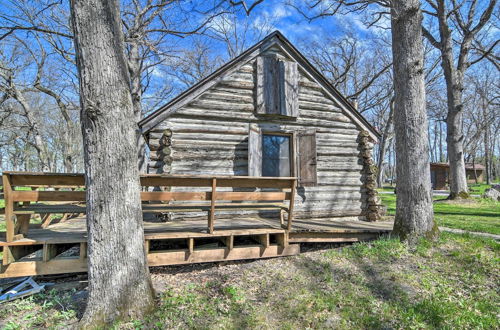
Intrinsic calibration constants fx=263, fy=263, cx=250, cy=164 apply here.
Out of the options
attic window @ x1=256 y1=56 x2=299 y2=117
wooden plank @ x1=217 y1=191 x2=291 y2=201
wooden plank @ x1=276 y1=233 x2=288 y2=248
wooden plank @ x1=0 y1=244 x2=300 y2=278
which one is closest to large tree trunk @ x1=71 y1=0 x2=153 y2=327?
wooden plank @ x1=0 y1=244 x2=300 y2=278

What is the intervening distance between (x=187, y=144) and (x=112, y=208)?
3.77m

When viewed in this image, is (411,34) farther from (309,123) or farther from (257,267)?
(257,267)

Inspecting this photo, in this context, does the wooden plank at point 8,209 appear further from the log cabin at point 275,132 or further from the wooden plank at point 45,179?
the log cabin at point 275,132

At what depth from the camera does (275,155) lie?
784cm

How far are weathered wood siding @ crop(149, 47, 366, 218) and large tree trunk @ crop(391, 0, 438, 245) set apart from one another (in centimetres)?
264

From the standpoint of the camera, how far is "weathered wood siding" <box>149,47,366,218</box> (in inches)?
270

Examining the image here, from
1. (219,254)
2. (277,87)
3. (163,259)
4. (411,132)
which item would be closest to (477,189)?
(411,132)

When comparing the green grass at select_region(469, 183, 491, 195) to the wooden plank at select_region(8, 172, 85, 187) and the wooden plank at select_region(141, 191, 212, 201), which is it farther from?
the wooden plank at select_region(8, 172, 85, 187)

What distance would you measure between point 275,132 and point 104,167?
519 cm

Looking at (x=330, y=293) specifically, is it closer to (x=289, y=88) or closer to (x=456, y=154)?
(x=289, y=88)

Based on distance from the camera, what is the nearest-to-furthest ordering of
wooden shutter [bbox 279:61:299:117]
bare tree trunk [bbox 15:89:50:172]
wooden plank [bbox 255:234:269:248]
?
wooden plank [bbox 255:234:269:248], wooden shutter [bbox 279:61:299:117], bare tree trunk [bbox 15:89:50:172]

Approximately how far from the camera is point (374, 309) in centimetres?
354

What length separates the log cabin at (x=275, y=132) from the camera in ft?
22.5

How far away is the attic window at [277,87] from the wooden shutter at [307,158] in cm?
74
